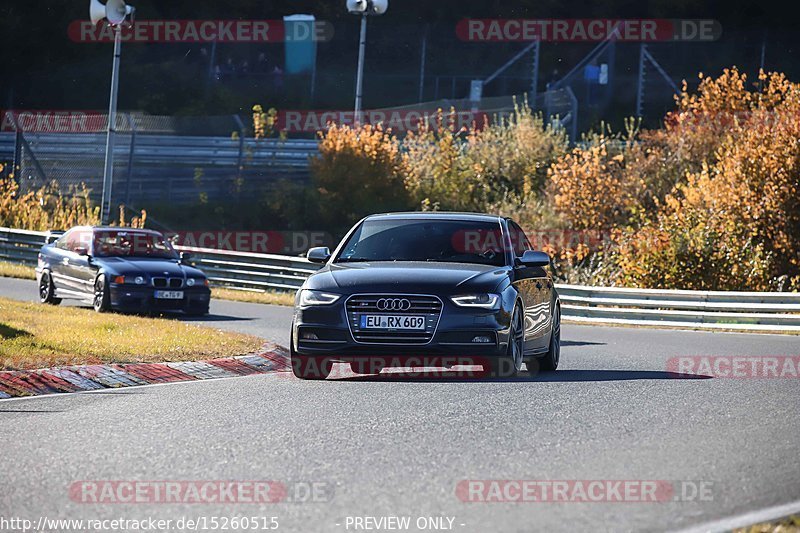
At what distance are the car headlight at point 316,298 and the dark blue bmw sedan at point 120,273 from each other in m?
10.4

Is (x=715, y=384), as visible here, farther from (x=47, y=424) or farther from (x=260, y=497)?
(x=260, y=497)

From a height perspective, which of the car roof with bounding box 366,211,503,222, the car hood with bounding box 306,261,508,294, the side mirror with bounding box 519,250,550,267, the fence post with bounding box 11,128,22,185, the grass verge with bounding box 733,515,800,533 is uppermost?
the fence post with bounding box 11,128,22,185

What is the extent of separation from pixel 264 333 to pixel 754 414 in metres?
10.3

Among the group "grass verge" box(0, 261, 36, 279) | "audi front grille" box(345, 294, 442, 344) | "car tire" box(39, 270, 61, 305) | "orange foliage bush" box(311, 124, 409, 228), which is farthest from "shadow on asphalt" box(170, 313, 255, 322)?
"orange foliage bush" box(311, 124, 409, 228)

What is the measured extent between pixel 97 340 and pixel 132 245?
9398mm

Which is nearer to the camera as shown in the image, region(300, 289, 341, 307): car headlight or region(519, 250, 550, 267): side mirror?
region(300, 289, 341, 307): car headlight

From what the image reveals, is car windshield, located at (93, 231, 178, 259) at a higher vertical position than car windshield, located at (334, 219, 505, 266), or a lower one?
lower

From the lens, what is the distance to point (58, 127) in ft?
189

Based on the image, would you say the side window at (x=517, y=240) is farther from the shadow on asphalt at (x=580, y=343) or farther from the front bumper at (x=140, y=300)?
the front bumper at (x=140, y=300)

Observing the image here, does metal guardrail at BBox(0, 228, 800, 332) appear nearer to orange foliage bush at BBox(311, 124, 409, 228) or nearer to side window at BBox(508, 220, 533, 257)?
side window at BBox(508, 220, 533, 257)

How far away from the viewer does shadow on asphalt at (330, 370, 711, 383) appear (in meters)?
13.2

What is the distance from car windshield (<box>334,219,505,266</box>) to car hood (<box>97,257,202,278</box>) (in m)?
9.56

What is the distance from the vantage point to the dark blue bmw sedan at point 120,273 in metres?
23.0

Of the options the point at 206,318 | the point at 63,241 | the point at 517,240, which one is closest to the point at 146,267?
the point at 206,318
